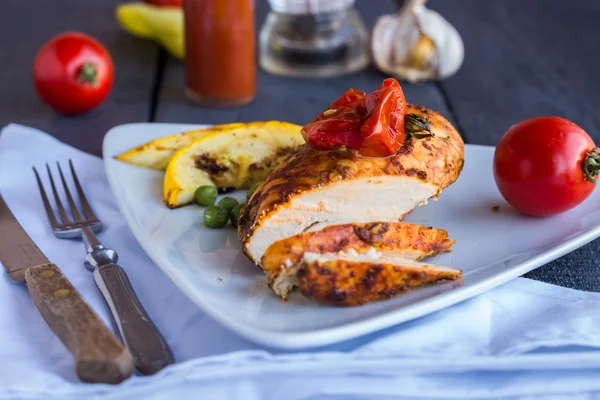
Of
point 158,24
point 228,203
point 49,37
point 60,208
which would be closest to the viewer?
point 228,203

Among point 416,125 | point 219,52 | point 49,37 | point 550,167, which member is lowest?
point 49,37

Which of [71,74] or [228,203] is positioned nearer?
[228,203]

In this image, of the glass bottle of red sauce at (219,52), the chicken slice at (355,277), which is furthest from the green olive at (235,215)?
the glass bottle of red sauce at (219,52)

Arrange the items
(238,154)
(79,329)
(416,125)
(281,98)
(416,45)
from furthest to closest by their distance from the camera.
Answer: (416,45), (281,98), (238,154), (416,125), (79,329)

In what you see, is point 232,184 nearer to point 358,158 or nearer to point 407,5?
point 358,158

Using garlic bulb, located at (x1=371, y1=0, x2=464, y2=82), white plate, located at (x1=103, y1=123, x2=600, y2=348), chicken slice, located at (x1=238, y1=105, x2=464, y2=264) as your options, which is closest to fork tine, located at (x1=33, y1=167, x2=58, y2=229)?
white plate, located at (x1=103, y1=123, x2=600, y2=348)

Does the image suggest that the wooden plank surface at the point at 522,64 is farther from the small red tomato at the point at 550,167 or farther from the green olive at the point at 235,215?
the green olive at the point at 235,215

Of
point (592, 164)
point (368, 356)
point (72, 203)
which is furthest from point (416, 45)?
point (368, 356)

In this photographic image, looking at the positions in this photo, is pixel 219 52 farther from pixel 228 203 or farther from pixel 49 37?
pixel 49 37
